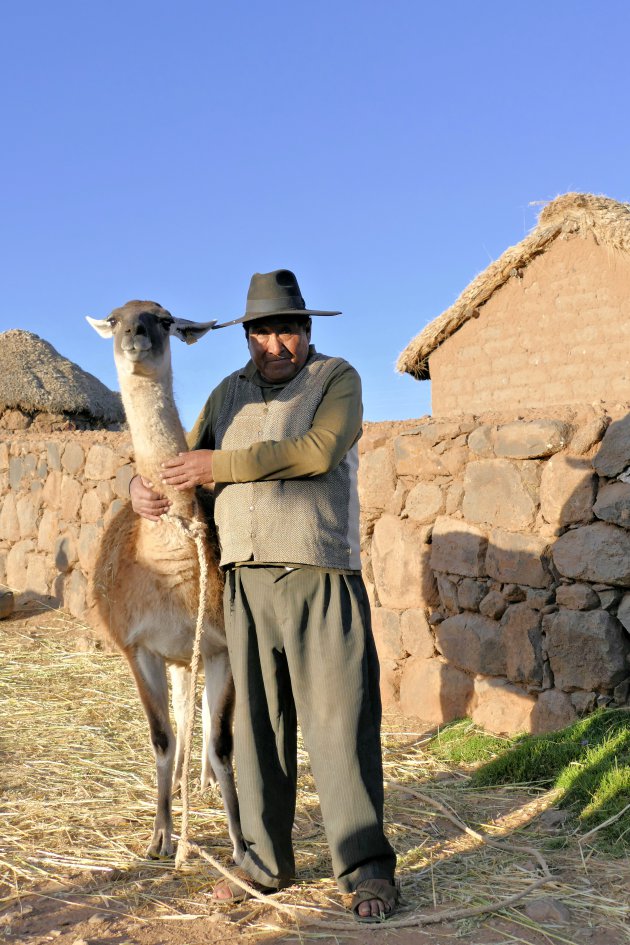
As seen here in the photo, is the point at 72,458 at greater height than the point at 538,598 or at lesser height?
greater

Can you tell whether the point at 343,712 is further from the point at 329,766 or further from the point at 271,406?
the point at 271,406

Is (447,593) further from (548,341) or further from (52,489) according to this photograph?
(52,489)

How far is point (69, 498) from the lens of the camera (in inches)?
372

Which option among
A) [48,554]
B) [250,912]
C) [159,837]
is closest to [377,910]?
[250,912]

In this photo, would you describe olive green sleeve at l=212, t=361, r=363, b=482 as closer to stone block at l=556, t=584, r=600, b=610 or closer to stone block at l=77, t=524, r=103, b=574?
stone block at l=556, t=584, r=600, b=610

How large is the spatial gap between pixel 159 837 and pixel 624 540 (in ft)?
8.81

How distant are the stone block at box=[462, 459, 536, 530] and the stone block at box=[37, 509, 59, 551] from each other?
563 centimetres

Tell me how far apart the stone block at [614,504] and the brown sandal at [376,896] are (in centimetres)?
228

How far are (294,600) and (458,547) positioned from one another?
7.99 feet

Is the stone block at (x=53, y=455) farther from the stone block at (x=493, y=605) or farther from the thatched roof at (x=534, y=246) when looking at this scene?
the stone block at (x=493, y=605)

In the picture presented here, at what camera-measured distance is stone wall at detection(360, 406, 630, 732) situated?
15.4 ft

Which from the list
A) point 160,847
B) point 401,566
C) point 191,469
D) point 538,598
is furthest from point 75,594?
point 191,469

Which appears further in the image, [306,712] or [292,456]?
[306,712]

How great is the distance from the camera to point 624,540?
4.59 meters
